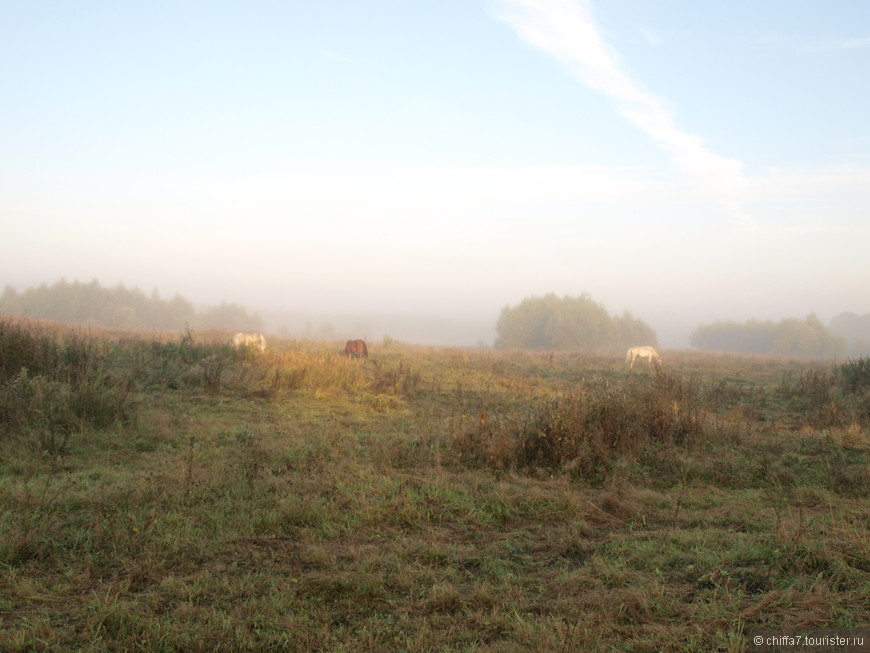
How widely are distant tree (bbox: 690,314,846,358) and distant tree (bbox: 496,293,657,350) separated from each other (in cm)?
1285

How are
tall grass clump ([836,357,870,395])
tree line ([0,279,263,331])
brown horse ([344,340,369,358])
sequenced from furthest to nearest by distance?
1. tree line ([0,279,263,331])
2. brown horse ([344,340,369,358])
3. tall grass clump ([836,357,870,395])

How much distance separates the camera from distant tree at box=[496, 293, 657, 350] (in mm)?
59281

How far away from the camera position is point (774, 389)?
13.4m

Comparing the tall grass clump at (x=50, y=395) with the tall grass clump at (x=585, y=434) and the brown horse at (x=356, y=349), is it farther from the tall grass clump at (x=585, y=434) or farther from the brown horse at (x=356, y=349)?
the brown horse at (x=356, y=349)

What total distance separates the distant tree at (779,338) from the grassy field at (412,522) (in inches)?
2270

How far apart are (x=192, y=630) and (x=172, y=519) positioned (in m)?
1.62

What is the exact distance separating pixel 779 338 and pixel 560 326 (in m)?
24.8

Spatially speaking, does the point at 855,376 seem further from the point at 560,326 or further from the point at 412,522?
the point at 560,326

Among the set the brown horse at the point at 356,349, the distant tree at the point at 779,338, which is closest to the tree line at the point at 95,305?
the brown horse at the point at 356,349

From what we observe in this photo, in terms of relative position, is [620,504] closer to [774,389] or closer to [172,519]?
[172,519]

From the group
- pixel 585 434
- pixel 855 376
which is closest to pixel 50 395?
pixel 585 434

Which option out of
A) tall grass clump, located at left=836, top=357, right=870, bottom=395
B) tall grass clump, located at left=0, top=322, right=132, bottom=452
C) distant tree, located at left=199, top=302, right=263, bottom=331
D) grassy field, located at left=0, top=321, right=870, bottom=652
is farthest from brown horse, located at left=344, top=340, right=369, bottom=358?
distant tree, located at left=199, top=302, right=263, bottom=331

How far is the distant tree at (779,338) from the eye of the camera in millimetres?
60688

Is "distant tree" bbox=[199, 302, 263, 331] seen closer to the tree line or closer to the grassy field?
the tree line
